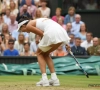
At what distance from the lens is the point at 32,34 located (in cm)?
1947

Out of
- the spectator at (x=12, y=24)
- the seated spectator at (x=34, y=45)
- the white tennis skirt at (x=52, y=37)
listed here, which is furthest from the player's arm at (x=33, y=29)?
the spectator at (x=12, y=24)

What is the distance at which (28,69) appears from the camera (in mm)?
16562

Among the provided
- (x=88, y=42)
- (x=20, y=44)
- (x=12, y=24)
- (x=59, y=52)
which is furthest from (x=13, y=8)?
(x=88, y=42)

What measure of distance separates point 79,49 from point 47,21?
269 inches

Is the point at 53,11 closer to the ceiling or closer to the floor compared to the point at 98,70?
closer to the ceiling

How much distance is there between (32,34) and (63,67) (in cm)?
315

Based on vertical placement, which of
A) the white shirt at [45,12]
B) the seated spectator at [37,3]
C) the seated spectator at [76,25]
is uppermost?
the seated spectator at [37,3]

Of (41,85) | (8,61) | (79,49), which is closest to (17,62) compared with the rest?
(8,61)

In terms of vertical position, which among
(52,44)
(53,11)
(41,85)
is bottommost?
(41,85)

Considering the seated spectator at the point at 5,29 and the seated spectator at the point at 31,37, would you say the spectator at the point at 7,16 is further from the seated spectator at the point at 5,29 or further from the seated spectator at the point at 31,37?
the seated spectator at the point at 31,37

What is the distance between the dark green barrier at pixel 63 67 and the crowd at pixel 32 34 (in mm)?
1139

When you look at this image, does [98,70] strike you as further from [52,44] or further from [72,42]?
[52,44]

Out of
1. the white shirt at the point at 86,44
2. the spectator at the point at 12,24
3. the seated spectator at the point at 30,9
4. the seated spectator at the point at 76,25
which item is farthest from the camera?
the seated spectator at the point at 30,9

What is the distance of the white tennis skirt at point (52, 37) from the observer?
1115 cm
